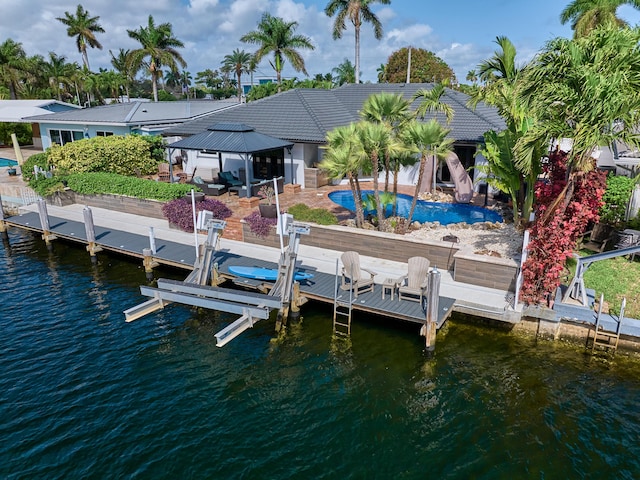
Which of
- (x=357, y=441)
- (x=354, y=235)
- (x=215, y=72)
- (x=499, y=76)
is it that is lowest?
(x=357, y=441)

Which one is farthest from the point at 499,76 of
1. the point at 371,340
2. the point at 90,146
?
the point at 90,146

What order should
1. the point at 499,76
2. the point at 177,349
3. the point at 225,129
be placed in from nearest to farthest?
the point at 177,349
the point at 499,76
the point at 225,129

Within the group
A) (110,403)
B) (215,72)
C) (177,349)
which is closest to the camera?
(110,403)

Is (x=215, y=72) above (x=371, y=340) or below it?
above

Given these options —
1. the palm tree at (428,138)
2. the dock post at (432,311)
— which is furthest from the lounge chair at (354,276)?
the palm tree at (428,138)

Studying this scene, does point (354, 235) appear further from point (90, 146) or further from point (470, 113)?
point (90, 146)

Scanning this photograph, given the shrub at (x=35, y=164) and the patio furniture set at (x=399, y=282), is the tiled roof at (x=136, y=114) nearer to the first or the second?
the shrub at (x=35, y=164)

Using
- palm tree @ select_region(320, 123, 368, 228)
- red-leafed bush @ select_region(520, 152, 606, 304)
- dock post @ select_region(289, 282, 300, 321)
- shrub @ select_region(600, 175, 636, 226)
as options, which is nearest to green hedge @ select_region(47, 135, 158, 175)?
palm tree @ select_region(320, 123, 368, 228)

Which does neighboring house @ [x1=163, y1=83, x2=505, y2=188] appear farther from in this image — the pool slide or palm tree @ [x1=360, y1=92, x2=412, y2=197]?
palm tree @ [x1=360, y1=92, x2=412, y2=197]
